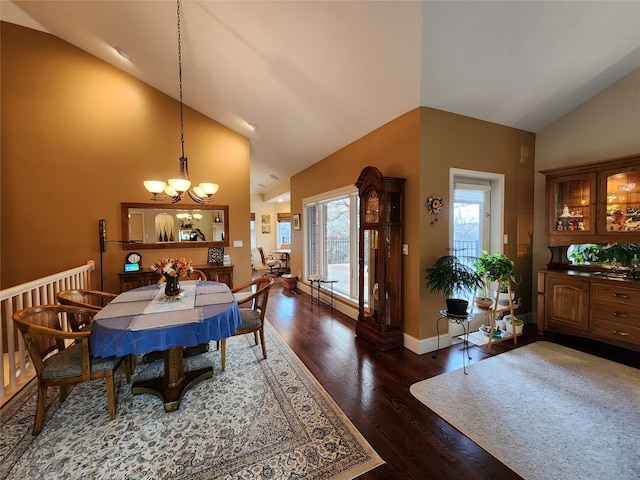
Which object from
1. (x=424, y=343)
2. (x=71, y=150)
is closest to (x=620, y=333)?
(x=424, y=343)

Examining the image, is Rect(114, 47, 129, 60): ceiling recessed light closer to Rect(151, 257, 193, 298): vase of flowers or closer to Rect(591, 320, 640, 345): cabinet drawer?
Rect(151, 257, 193, 298): vase of flowers

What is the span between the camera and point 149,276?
14.1 ft

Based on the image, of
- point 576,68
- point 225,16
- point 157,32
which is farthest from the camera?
point 157,32

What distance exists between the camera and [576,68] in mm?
2893

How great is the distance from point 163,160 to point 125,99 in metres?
1.06

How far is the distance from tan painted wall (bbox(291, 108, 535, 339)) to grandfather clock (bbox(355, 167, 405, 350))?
0.36 ft

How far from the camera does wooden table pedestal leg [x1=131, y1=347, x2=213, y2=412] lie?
2164 mm

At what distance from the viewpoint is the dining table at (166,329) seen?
1858mm

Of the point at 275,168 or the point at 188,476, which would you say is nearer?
the point at 188,476

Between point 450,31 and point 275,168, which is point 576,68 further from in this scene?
point 275,168

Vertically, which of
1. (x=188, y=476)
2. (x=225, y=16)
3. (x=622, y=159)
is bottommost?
(x=188, y=476)

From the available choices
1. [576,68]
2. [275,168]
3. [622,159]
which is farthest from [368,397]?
[275,168]

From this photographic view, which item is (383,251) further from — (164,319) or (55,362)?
(55,362)

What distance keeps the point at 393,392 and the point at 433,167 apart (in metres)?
2.42
